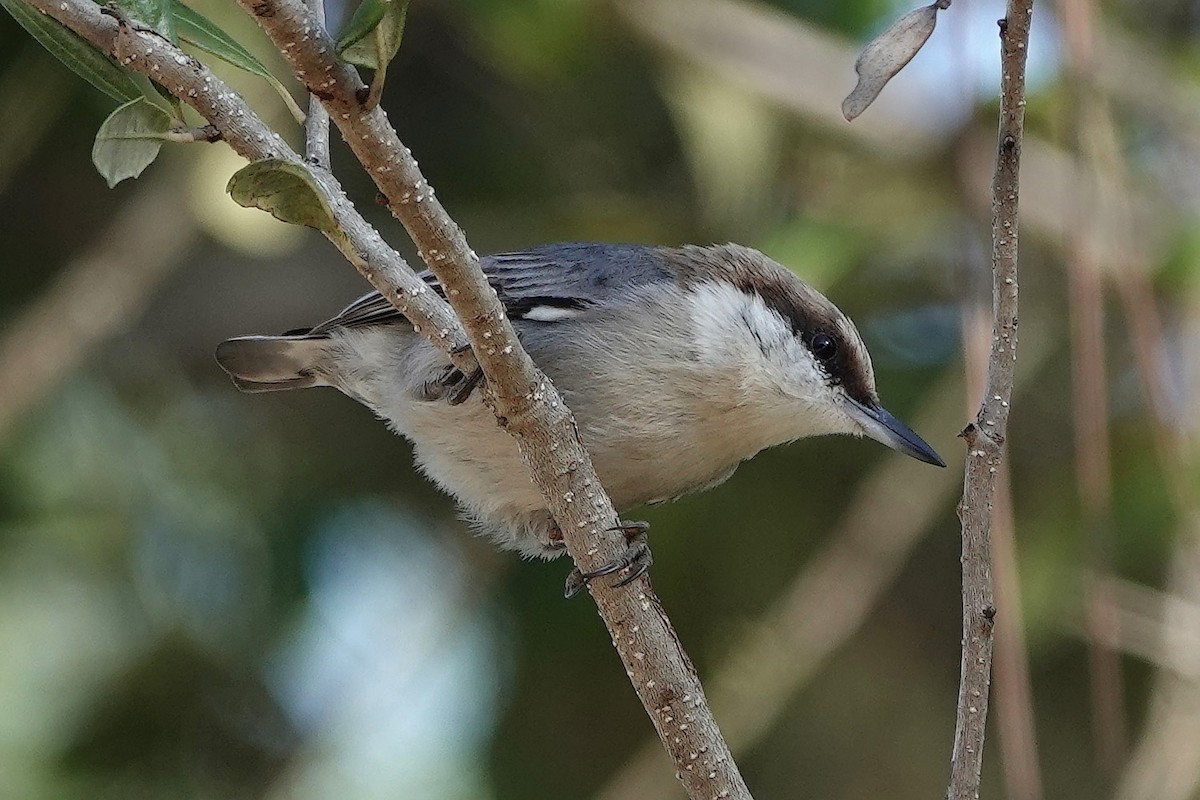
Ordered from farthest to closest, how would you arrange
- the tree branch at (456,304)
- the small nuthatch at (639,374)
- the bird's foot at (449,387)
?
the small nuthatch at (639,374), the bird's foot at (449,387), the tree branch at (456,304)

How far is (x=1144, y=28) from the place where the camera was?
5.25m

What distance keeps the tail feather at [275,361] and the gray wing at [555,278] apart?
19 centimetres

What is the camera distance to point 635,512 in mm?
4820

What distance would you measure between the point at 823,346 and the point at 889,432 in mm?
263

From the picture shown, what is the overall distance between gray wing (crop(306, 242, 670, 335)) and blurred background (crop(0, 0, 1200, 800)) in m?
0.90

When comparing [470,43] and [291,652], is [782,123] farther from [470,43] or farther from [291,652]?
[291,652]

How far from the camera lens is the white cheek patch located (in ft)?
11.0

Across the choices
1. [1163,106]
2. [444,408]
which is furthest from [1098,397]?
[1163,106]

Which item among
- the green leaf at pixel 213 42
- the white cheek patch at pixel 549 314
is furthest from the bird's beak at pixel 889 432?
the green leaf at pixel 213 42

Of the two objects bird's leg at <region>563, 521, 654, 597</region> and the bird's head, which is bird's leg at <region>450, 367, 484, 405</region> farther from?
the bird's head

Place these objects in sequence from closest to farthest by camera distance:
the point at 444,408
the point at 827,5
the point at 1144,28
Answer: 1. the point at 444,408
2. the point at 827,5
3. the point at 1144,28

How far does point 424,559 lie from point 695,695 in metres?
2.74

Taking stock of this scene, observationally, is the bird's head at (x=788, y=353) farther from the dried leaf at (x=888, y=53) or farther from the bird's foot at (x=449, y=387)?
the dried leaf at (x=888, y=53)

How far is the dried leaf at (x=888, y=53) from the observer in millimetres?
1889
